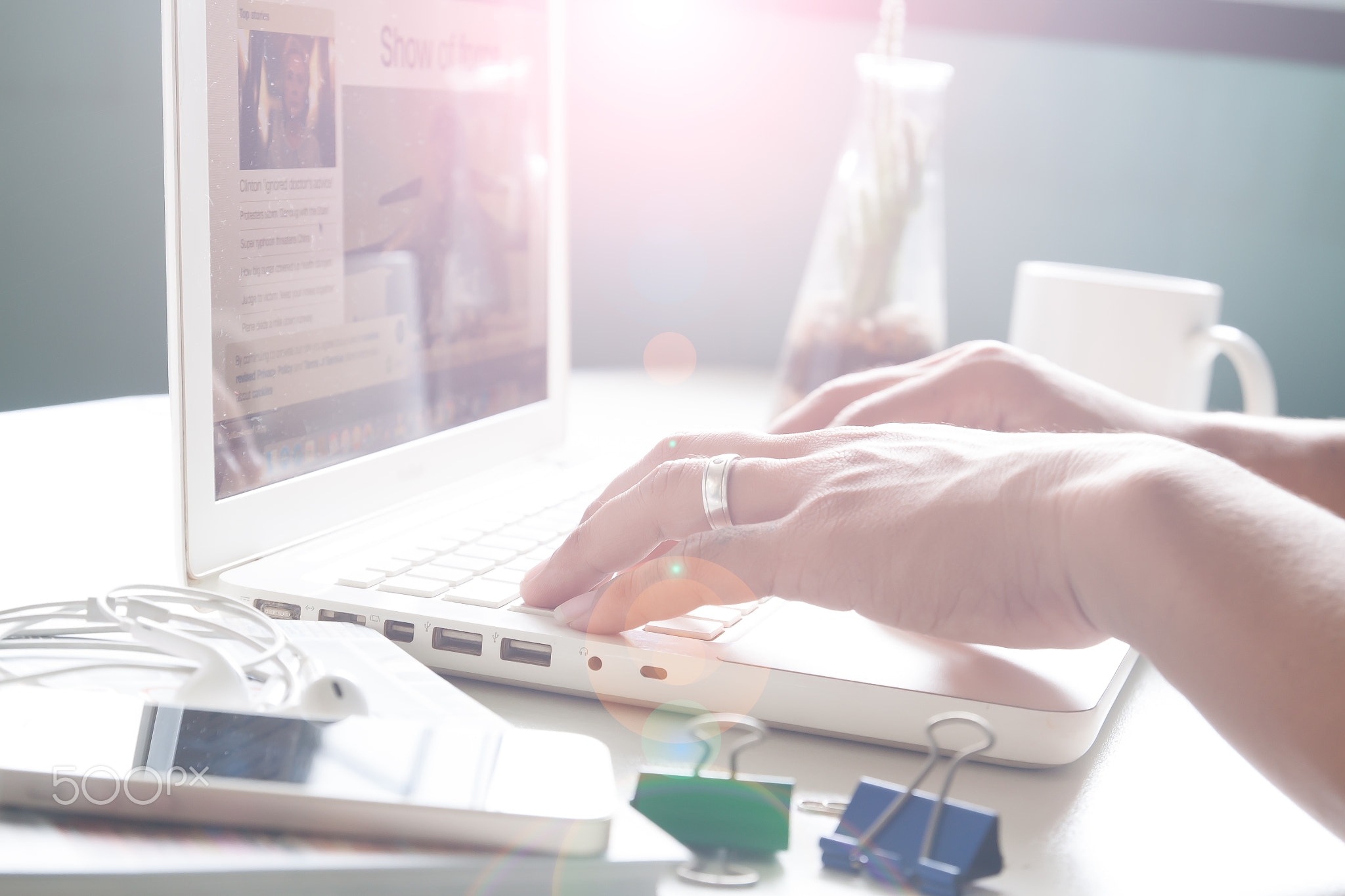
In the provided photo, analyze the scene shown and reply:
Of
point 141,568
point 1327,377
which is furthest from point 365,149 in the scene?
point 1327,377

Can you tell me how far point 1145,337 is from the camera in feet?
3.10

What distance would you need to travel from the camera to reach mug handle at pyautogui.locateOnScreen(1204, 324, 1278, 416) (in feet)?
3.01

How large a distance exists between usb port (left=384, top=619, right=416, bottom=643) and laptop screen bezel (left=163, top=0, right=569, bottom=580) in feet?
0.38

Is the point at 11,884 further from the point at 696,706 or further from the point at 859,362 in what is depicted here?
the point at 859,362

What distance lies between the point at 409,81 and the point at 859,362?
17.1 inches

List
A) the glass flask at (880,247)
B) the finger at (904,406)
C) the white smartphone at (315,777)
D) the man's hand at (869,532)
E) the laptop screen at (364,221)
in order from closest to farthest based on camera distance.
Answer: the white smartphone at (315,777)
the man's hand at (869,532)
the laptop screen at (364,221)
the finger at (904,406)
the glass flask at (880,247)

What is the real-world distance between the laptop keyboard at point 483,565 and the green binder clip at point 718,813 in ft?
0.44

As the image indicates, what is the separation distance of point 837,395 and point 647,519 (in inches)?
10.2

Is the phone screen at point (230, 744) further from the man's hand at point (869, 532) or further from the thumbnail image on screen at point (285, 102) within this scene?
the thumbnail image on screen at point (285, 102)

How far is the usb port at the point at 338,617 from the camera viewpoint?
0.48m

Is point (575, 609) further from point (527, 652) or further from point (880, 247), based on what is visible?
point (880, 247)

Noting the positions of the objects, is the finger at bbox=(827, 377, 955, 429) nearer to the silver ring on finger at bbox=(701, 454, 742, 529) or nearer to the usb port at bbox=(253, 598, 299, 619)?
the silver ring on finger at bbox=(701, 454, 742, 529)

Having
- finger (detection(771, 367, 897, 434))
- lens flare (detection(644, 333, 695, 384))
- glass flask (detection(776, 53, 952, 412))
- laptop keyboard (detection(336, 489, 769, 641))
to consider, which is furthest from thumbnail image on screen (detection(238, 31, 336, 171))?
lens flare (detection(644, 333, 695, 384))

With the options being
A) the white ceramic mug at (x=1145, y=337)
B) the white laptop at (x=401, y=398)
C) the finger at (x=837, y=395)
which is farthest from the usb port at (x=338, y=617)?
the white ceramic mug at (x=1145, y=337)
